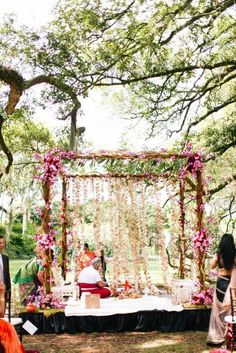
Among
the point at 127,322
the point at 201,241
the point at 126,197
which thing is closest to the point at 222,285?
the point at 201,241

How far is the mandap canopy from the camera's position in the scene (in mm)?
8516

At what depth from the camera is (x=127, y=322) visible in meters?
8.20

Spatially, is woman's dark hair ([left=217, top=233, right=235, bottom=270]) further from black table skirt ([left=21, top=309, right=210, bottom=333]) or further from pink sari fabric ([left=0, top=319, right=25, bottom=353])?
pink sari fabric ([left=0, top=319, right=25, bottom=353])

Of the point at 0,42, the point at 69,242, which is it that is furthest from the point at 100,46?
the point at 69,242

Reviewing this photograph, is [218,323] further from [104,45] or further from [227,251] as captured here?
[104,45]

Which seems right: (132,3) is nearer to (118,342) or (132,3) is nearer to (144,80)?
(144,80)

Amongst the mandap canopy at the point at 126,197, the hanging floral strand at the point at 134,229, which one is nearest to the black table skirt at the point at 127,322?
the mandap canopy at the point at 126,197

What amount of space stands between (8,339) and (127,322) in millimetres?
4057

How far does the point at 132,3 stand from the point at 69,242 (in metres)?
4.45

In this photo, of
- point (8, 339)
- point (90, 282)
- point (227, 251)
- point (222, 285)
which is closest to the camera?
point (8, 339)

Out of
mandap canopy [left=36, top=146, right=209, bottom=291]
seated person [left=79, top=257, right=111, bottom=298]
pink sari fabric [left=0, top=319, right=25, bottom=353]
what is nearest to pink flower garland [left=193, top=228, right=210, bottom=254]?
mandap canopy [left=36, top=146, right=209, bottom=291]

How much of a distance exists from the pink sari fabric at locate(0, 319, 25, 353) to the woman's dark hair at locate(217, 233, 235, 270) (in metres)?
3.03

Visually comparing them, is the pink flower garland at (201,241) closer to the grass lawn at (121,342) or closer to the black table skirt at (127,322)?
the black table skirt at (127,322)

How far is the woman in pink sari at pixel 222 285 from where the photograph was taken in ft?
22.0
